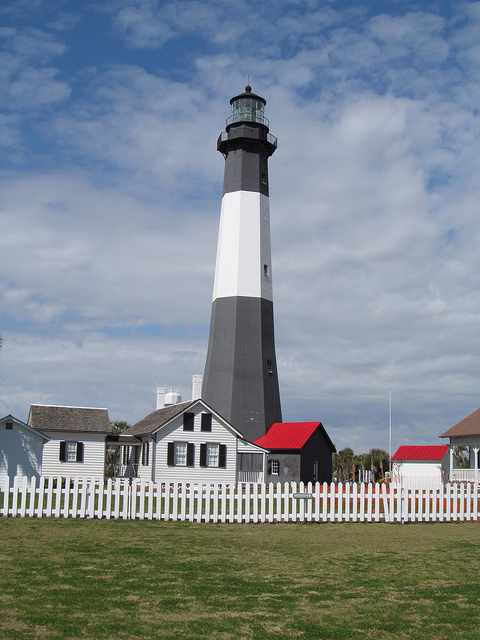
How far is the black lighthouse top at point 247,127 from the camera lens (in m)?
46.9

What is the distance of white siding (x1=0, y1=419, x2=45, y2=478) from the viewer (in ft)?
122

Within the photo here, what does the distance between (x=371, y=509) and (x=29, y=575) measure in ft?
45.0

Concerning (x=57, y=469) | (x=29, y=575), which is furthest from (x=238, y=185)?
(x=29, y=575)

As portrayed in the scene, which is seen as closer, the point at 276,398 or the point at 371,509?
the point at 371,509

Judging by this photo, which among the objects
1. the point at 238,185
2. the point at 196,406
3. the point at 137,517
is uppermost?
the point at 238,185

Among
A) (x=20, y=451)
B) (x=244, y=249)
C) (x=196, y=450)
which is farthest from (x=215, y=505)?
(x=244, y=249)

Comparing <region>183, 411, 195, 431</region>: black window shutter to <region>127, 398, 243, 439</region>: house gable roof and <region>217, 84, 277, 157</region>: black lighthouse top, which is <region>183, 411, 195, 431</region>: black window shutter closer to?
<region>127, 398, 243, 439</region>: house gable roof

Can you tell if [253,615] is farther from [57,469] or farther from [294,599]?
[57,469]

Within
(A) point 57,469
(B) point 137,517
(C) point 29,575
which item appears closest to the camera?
(C) point 29,575

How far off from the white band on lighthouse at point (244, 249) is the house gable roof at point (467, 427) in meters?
13.6

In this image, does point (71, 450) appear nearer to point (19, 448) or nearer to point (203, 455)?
point (19, 448)

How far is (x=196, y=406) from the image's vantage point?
41125 millimetres

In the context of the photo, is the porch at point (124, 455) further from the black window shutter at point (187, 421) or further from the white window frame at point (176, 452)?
the black window shutter at point (187, 421)

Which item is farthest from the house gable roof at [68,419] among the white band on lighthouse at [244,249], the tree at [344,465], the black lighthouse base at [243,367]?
the tree at [344,465]
